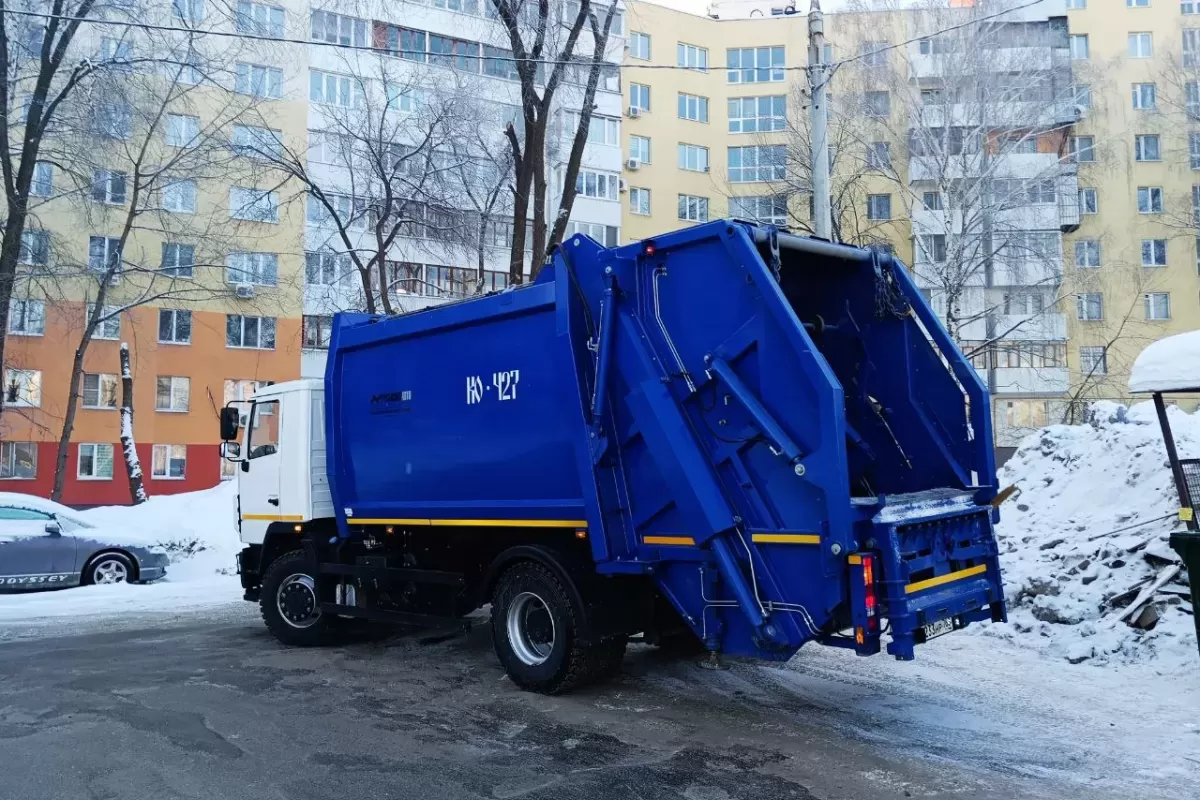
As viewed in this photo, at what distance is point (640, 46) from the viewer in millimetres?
42781

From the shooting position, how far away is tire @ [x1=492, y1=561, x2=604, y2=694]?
22.0 feet

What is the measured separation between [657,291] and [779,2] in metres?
48.2

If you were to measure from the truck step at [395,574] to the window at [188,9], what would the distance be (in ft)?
Result: 41.9

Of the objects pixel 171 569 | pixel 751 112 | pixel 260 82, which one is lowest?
pixel 171 569

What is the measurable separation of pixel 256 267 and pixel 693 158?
2150cm

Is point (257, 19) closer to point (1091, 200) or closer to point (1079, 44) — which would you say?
point (1091, 200)

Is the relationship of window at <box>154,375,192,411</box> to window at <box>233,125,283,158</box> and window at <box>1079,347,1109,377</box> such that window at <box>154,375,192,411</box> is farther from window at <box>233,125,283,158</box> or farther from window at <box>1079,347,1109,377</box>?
window at <box>1079,347,1109,377</box>

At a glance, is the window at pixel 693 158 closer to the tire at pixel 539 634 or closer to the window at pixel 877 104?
the window at pixel 877 104

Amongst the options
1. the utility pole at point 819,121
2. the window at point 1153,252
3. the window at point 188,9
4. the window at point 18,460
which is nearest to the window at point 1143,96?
the window at point 1153,252

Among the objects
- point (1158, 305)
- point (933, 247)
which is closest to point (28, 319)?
point (933, 247)

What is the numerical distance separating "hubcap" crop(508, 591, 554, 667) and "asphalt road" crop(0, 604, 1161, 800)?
326 millimetres

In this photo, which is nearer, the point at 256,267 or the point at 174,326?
the point at 256,267

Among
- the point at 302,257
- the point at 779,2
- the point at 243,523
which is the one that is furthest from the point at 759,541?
the point at 779,2

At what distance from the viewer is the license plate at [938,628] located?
5594 mm
